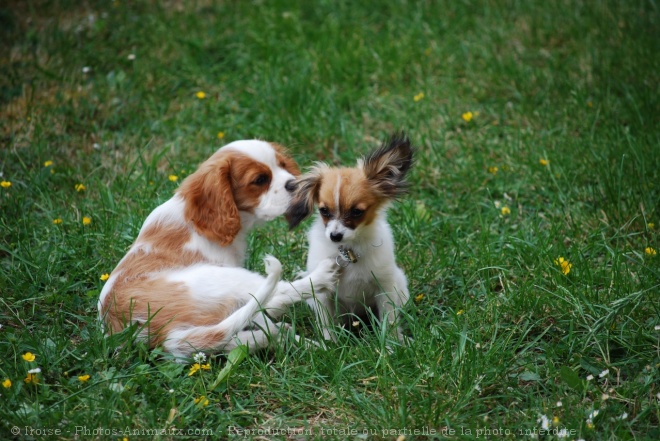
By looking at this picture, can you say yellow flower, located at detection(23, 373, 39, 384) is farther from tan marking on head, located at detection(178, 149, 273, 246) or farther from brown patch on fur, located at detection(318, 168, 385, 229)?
brown patch on fur, located at detection(318, 168, 385, 229)

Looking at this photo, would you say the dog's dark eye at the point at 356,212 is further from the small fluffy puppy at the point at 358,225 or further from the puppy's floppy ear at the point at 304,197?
the puppy's floppy ear at the point at 304,197

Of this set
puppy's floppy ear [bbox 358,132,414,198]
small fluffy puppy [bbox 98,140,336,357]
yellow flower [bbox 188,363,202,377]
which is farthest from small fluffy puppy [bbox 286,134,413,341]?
yellow flower [bbox 188,363,202,377]

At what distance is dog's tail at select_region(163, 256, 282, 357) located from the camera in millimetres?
3045

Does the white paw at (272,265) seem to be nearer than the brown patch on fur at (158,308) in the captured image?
Yes

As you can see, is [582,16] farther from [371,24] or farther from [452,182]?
[452,182]

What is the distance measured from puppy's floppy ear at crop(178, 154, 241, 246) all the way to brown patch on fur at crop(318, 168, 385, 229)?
48 centimetres

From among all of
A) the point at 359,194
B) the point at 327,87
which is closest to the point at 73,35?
the point at 327,87

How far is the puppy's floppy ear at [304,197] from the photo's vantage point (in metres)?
3.43

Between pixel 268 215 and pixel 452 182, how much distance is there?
1724 millimetres

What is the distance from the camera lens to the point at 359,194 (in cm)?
329

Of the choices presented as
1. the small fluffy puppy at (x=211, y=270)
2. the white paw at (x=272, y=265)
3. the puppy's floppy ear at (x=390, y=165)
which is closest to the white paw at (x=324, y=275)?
the small fluffy puppy at (x=211, y=270)

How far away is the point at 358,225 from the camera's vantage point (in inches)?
131

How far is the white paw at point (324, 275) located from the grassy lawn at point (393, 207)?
0.29 metres

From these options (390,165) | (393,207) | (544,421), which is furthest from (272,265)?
(393,207)
